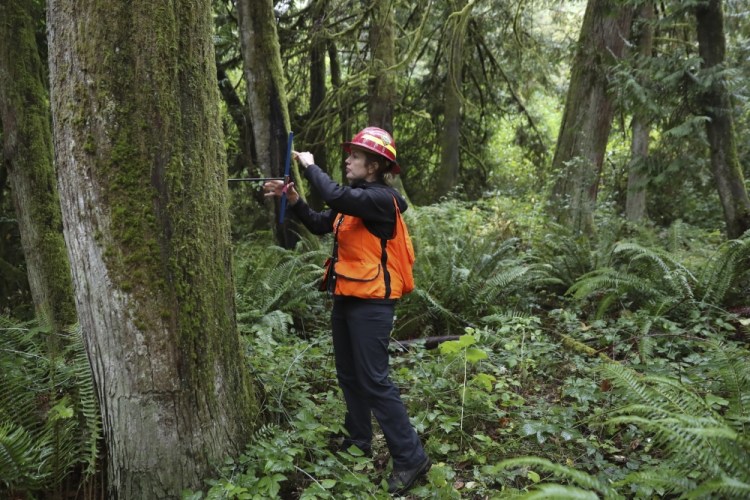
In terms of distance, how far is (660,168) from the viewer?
7.57 meters

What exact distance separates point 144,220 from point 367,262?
124 centimetres

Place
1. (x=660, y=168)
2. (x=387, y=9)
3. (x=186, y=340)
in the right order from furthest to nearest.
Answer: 1. (x=387, y=9)
2. (x=660, y=168)
3. (x=186, y=340)

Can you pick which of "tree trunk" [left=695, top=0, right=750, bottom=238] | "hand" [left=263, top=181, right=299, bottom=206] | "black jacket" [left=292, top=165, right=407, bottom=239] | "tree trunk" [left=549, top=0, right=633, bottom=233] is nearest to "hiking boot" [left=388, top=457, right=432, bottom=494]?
"black jacket" [left=292, top=165, right=407, bottom=239]

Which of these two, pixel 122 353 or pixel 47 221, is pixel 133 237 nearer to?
pixel 122 353

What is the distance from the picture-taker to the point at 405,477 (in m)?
3.19

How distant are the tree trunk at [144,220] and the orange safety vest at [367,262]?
76cm

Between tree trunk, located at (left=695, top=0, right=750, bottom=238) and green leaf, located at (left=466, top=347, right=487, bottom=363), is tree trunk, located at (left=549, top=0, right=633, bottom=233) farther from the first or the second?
green leaf, located at (left=466, top=347, right=487, bottom=363)

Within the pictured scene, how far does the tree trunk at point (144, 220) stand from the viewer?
252 centimetres

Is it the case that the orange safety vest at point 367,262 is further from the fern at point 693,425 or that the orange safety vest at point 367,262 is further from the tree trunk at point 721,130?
the tree trunk at point 721,130

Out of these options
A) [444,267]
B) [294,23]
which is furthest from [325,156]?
[444,267]

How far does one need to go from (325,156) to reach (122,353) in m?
9.01

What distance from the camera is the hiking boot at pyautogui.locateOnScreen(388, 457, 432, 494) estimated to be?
3166 mm

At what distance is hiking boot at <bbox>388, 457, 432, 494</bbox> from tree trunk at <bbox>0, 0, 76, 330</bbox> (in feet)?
11.7

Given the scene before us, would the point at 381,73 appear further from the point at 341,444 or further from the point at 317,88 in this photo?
the point at 341,444
